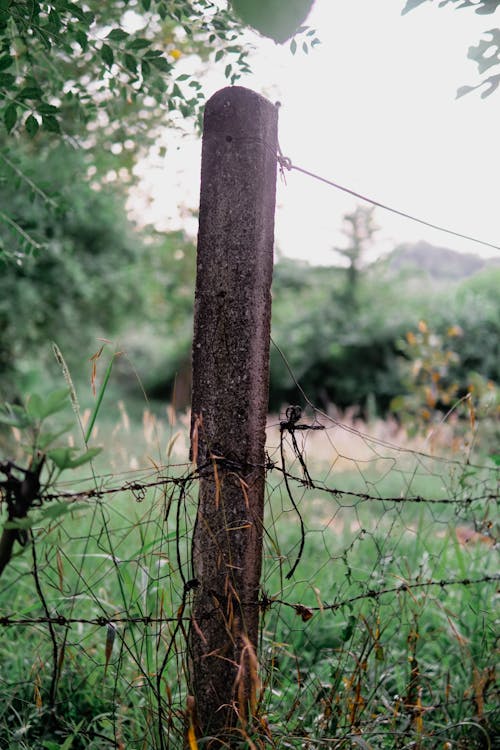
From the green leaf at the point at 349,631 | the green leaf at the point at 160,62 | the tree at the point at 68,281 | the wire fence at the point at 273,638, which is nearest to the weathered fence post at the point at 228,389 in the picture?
the wire fence at the point at 273,638

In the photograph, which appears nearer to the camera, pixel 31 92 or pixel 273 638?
pixel 31 92

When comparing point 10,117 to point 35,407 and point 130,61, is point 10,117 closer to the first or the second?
point 130,61

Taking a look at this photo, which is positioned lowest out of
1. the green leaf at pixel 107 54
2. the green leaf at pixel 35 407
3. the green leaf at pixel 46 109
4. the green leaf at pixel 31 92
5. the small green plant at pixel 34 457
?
the small green plant at pixel 34 457

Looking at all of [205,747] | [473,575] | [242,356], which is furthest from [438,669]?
[242,356]

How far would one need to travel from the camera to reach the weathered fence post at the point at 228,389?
154 cm

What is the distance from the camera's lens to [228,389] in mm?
1541

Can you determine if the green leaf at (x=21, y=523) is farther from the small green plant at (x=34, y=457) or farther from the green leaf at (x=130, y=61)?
the green leaf at (x=130, y=61)

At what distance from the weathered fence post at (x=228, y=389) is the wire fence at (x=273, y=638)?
0.16 feet

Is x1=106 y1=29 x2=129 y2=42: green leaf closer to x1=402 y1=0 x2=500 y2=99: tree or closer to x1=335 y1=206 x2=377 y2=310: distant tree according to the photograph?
x1=402 y1=0 x2=500 y2=99: tree

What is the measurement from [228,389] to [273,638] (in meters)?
1.45

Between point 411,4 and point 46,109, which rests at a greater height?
point 411,4

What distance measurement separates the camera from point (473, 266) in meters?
29.0

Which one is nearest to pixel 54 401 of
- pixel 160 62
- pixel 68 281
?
pixel 160 62

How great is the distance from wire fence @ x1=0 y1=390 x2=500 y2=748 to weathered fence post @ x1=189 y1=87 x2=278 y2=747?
5cm
